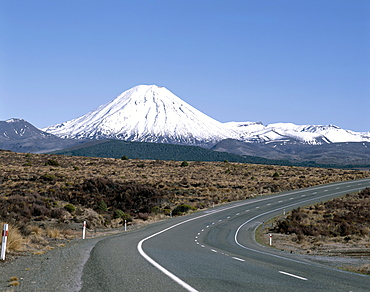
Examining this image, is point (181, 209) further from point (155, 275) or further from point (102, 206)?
point (155, 275)

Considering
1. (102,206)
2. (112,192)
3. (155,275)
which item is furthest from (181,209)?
(155,275)

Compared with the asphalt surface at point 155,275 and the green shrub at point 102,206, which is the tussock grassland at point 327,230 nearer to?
the asphalt surface at point 155,275

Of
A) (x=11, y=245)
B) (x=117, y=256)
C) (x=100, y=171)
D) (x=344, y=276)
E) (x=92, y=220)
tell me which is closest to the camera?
(x=344, y=276)

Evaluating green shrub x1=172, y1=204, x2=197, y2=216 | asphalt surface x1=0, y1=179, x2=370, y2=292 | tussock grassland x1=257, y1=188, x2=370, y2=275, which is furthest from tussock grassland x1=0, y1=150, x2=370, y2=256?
tussock grassland x1=257, y1=188, x2=370, y2=275

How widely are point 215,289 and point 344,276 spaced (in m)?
3.87

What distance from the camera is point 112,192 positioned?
49688mm

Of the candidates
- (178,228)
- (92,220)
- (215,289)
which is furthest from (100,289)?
(92,220)

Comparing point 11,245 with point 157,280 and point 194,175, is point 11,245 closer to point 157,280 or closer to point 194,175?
point 157,280

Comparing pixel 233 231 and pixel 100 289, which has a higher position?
pixel 100 289

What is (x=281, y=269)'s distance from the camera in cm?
1123

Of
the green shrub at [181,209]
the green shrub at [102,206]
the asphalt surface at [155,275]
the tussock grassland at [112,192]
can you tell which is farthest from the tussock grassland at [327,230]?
the green shrub at [102,206]

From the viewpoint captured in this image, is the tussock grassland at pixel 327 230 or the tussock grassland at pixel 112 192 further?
the tussock grassland at pixel 112 192

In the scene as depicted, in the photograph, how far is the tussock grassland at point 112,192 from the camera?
30.1 metres

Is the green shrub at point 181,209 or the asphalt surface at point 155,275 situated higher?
the asphalt surface at point 155,275
